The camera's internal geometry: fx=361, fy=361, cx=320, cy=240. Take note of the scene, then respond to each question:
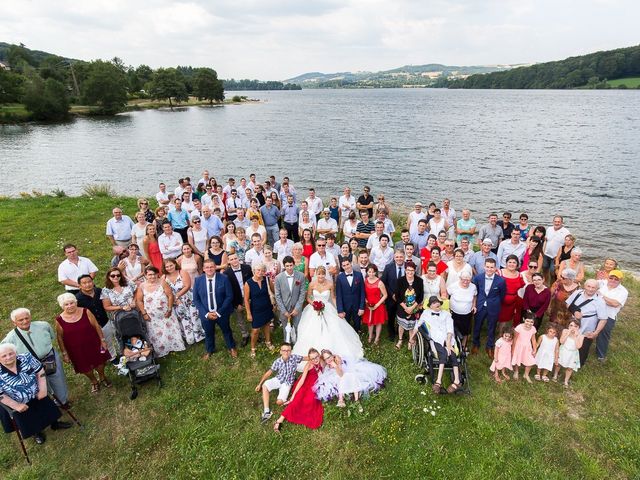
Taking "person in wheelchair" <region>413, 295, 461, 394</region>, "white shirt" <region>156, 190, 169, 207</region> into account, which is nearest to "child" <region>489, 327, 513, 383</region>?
"person in wheelchair" <region>413, 295, 461, 394</region>

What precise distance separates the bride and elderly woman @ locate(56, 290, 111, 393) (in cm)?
377


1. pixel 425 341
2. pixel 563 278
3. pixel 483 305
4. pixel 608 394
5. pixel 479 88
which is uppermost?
pixel 479 88

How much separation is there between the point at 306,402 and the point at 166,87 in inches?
4544

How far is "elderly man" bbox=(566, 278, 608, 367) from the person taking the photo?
7266 mm

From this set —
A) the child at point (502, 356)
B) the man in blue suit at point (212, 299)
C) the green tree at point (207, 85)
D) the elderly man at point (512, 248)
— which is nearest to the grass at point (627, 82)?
the green tree at point (207, 85)

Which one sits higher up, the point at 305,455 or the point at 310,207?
the point at 310,207

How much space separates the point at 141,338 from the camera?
7.25 meters

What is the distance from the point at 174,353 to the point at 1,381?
3.23m

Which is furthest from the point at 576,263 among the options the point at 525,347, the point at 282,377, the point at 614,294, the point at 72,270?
Answer: the point at 72,270

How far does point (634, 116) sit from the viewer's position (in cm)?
5931

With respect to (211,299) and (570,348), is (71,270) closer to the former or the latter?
(211,299)

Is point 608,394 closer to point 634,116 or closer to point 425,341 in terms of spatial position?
point 425,341

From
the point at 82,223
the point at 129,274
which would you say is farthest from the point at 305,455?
the point at 82,223

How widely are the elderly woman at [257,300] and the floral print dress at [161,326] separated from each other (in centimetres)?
165
